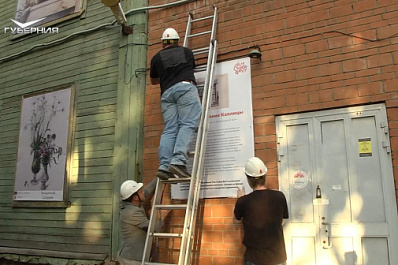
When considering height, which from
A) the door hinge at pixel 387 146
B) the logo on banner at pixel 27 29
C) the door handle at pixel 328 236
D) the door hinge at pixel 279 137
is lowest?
the door handle at pixel 328 236

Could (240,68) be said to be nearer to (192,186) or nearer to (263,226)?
(192,186)

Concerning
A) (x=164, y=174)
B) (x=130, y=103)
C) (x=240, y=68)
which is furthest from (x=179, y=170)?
(x=130, y=103)

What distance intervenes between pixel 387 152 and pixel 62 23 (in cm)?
520

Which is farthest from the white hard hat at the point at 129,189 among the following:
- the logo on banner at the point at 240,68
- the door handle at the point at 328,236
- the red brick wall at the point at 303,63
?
the door handle at the point at 328,236

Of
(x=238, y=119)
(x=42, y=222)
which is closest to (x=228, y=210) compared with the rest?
(x=238, y=119)

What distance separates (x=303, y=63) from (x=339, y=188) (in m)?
1.36

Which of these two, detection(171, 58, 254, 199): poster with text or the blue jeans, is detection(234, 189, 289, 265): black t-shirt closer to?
detection(171, 58, 254, 199): poster with text

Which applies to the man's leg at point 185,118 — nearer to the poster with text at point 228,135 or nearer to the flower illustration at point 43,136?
the poster with text at point 228,135

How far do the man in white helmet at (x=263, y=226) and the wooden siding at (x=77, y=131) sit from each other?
2.16 meters

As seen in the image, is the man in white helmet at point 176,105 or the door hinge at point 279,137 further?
the door hinge at point 279,137

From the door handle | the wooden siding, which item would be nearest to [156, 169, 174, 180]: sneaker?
the wooden siding

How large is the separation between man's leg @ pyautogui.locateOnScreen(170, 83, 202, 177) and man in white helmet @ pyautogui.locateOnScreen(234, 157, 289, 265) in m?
0.72

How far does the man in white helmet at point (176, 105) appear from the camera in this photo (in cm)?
368

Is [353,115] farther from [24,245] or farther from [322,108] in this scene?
[24,245]
